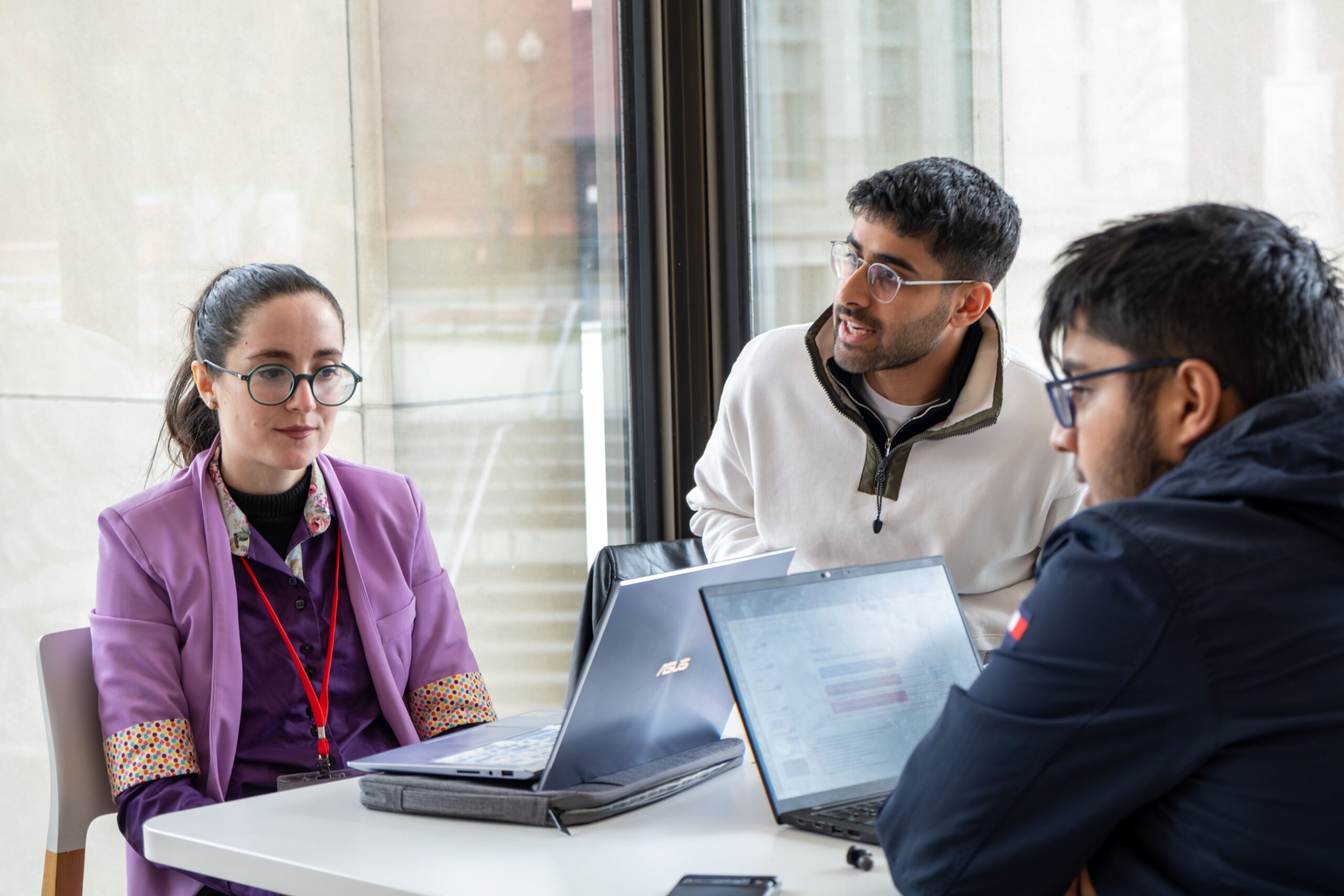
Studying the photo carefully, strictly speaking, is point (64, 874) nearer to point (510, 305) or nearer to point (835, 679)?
point (835, 679)

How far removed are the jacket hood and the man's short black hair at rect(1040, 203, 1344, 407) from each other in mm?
46

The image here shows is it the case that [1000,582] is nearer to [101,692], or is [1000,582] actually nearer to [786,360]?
[786,360]

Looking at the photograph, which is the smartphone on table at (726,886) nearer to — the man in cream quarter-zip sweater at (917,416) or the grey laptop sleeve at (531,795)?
the grey laptop sleeve at (531,795)

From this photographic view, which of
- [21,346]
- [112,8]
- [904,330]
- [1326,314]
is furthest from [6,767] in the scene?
[1326,314]

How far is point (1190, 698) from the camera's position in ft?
3.33

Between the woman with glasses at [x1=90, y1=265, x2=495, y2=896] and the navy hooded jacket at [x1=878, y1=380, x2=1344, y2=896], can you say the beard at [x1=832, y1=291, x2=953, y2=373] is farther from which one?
the navy hooded jacket at [x1=878, y1=380, x2=1344, y2=896]

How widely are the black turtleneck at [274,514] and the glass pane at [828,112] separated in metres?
1.75

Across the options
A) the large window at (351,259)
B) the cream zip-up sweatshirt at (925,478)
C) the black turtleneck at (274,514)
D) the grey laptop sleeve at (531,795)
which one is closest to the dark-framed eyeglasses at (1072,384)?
the grey laptop sleeve at (531,795)

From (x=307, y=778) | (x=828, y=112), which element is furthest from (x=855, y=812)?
(x=828, y=112)

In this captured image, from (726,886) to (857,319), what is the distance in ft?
4.33

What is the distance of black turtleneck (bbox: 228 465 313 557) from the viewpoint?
199 centimetres

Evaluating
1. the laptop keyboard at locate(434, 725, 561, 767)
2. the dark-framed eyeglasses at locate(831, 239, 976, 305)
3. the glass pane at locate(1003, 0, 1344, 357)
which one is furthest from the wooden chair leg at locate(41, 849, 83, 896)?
the glass pane at locate(1003, 0, 1344, 357)

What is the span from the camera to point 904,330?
7.47ft

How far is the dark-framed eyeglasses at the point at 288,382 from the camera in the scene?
1.99m
